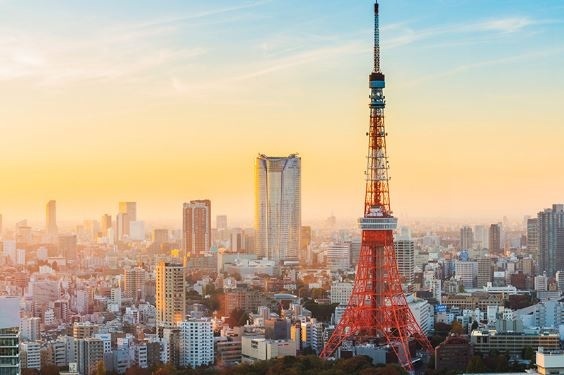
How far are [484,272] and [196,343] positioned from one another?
14570mm

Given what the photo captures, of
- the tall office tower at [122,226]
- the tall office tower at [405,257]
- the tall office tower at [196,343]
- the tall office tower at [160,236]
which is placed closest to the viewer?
the tall office tower at [196,343]

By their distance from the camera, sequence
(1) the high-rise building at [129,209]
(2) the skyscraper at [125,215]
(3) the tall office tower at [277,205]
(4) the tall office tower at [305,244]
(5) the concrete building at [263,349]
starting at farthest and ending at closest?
(3) the tall office tower at [277,205]
(4) the tall office tower at [305,244]
(2) the skyscraper at [125,215]
(1) the high-rise building at [129,209]
(5) the concrete building at [263,349]

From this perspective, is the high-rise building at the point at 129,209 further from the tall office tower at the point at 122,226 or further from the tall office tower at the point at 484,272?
the tall office tower at the point at 484,272

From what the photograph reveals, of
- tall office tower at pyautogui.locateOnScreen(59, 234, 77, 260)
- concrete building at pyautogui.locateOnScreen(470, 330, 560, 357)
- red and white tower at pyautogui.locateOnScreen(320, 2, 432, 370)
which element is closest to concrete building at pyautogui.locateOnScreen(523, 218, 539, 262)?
tall office tower at pyautogui.locateOnScreen(59, 234, 77, 260)

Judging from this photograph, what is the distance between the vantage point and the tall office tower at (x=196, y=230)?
107 ft

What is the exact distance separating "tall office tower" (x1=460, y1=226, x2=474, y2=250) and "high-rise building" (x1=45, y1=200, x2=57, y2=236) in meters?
11.8

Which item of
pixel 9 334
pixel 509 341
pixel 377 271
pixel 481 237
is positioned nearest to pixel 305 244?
pixel 481 237

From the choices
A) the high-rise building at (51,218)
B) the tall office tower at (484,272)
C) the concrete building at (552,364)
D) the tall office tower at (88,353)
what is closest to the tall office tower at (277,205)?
the tall office tower at (484,272)

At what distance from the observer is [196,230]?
34.0 metres

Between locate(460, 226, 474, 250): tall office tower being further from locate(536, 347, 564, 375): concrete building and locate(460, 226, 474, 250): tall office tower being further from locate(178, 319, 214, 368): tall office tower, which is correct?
locate(536, 347, 564, 375): concrete building

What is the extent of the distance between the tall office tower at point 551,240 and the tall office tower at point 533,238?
0.09 meters

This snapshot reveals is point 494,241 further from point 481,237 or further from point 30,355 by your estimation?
point 30,355

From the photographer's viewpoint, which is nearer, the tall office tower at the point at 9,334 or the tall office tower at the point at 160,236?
the tall office tower at the point at 9,334

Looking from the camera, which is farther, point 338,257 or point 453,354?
point 338,257
